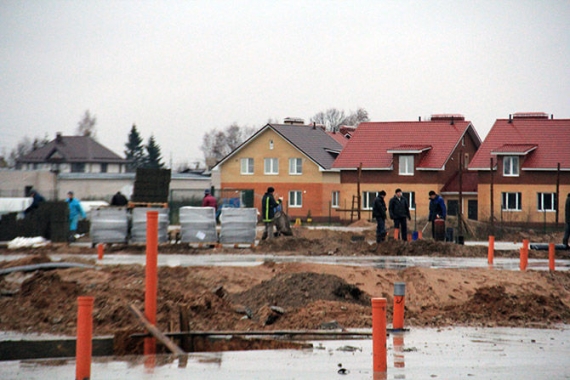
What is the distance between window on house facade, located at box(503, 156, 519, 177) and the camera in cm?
6256

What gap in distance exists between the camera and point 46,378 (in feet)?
31.5

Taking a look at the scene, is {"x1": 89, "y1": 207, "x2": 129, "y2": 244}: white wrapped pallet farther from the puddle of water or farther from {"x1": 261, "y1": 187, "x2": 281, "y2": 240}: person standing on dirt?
the puddle of water

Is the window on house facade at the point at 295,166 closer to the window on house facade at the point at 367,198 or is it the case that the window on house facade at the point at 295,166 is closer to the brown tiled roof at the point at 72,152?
the window on house facade at the point at 367,198

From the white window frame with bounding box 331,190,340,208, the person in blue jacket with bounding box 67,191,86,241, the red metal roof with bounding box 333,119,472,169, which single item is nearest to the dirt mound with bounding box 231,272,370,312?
the person in blue jacket with bounding box 67,191,86,241

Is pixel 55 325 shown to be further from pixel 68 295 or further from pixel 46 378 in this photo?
pixel 46 378

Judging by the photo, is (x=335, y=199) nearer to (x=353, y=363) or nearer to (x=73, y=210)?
(x=73, y=210)

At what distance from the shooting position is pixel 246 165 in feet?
251

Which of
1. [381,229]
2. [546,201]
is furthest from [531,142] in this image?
[381,229]

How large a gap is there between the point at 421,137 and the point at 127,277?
2192 inches

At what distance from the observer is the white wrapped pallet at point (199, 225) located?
30.5m

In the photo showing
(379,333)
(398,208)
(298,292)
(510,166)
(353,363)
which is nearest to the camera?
(379,333)

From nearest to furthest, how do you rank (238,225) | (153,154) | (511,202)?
(238,225) → (511,202) → (153,154)

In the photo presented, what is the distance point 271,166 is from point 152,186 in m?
43.1

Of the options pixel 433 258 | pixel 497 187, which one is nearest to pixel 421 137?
pixel 497 187
